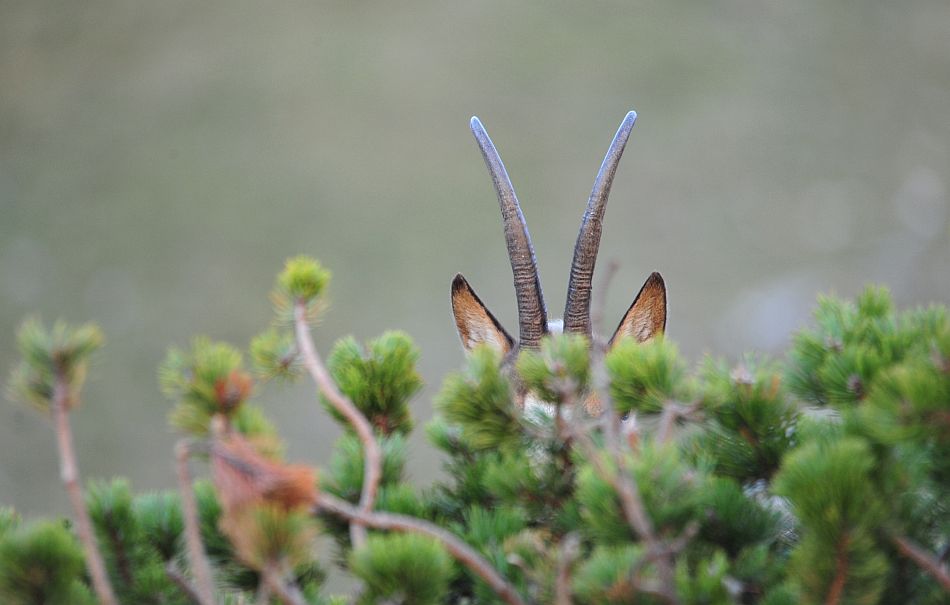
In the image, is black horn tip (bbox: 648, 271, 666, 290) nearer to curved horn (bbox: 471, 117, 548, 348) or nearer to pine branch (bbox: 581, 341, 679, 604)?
curved horn (bbox: 471, 117, 548, 348)

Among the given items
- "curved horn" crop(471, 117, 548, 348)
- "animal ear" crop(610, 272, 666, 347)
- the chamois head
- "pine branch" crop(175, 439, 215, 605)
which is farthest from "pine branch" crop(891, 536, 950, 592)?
"animal ear" crop(610, 272, 666, 347)

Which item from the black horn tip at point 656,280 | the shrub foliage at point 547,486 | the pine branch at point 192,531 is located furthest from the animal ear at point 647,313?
the pine branch at point 192,531

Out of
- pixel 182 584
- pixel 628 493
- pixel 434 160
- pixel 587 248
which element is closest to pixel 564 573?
pixel 628 493

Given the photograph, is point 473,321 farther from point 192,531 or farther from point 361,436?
point 192,531

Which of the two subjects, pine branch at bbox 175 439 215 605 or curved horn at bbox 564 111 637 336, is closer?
pine branch at bbox 175 439 215 605

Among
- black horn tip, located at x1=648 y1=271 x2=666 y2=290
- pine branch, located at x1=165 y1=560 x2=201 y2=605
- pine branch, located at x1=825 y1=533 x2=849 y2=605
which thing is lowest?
pine branch, located at x1=825 y1=533 x2=849 y2=605
